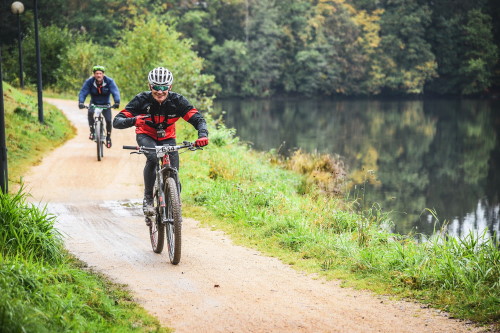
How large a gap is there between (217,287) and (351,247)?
2185 millimetres

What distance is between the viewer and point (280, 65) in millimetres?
65250

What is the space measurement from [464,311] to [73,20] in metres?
56.9

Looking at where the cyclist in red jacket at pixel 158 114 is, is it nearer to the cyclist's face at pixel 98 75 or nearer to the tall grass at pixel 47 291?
the tall grass at pixel 47 291

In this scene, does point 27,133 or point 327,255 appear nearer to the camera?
point 327,255

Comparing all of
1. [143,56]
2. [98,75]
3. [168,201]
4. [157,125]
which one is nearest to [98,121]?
[98,75]

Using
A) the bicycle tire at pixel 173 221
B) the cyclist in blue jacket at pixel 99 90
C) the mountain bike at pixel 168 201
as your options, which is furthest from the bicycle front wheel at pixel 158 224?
the cyclist in blue jacket at pixel 99 90

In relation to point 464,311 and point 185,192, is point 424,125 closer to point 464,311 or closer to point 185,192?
point 185,192

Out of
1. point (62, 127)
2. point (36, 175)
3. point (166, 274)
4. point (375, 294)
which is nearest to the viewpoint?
point (375, 294)

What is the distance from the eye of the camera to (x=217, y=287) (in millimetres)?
5887

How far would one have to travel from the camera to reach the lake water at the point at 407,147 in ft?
57.6

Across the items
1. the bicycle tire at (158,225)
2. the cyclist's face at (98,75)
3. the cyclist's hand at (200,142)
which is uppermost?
the cyclist's face at (98,75)

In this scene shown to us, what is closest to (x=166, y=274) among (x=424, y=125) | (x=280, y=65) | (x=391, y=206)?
(x=391, y=206)

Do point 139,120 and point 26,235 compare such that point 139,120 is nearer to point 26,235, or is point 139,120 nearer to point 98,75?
point 26,235

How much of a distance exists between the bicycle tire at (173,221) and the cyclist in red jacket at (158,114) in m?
0.41
